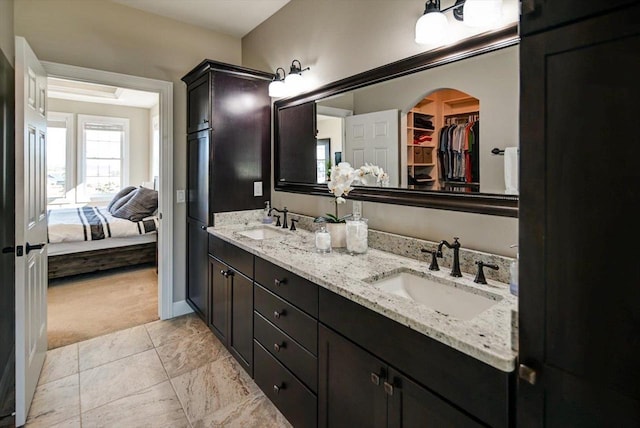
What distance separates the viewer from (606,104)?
61cm

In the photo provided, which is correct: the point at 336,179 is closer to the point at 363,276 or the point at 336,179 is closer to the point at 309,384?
the point at 363,276

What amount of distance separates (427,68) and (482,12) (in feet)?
1.15

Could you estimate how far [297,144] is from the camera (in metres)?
2.72

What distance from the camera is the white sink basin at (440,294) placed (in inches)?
53.3

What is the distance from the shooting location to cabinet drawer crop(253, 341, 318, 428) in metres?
1.59

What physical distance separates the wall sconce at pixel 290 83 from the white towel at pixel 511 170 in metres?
1.66

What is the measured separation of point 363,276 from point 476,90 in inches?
37.7

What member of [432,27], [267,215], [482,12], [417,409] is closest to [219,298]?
[267,215]

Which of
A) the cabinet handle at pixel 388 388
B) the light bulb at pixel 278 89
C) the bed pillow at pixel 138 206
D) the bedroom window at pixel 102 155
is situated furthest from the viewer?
the bedroom window at pixel 102 155

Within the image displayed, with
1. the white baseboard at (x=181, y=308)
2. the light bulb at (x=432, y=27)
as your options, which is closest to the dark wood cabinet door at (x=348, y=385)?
the light bulb at (x=432, y=27)

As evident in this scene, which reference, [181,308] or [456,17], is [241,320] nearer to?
[181,308]

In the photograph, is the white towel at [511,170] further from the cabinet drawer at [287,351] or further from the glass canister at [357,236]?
the cabinet drawer at [287,351]

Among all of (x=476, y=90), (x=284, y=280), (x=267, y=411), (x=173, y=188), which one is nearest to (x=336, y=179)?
(x=284, y=280)

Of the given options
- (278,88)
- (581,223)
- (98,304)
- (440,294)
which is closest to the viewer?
(581,223)
